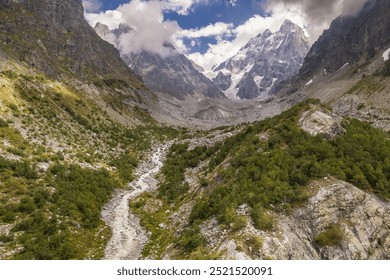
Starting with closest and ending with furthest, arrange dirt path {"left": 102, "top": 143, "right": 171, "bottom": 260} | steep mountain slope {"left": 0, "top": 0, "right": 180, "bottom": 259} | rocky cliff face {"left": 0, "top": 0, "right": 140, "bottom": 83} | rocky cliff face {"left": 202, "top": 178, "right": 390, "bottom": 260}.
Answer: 1. rocky cliff face {"left": 202, "top": 178, "right": 390, "bottom": 260}
2. dirt path {"left": 102, "top": 143, "right": 171, "bottom": 260}
3. steep mountain slope {"left": 0, "top": 0, "right": 180, "bottom": 259}
4. rocky cliff face {"left": 0, "top": 0, "right": 140, "bottom": 83}

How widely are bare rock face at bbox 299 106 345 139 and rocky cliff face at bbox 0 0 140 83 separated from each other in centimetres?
10014

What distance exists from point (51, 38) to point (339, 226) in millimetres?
158591

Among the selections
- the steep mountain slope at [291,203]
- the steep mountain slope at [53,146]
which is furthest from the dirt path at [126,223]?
the steep mountain slope at [291,203]

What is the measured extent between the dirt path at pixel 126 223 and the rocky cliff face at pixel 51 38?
79333mm

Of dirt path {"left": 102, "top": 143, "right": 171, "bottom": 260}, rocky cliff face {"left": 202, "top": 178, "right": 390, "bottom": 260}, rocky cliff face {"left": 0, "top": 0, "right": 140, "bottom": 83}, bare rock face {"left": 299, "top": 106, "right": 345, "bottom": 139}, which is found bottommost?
rocky cliff face {"left": 202, "top": 178, "right": 390, "bottom": 260}

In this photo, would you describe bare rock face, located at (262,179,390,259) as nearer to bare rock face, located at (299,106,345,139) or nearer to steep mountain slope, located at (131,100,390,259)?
steep mountain slope, located at (131,100,390,259)

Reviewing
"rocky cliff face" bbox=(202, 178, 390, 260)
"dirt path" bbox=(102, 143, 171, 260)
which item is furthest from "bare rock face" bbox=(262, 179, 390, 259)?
"dirt path" bbox=(102, 143, 171, 260)

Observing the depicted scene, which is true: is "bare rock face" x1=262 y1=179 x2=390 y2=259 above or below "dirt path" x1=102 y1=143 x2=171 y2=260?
below

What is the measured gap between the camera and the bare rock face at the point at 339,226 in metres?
26.0

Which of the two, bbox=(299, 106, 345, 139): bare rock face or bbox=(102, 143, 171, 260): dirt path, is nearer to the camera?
bbox=(102, 143, 171, 260): dirt path

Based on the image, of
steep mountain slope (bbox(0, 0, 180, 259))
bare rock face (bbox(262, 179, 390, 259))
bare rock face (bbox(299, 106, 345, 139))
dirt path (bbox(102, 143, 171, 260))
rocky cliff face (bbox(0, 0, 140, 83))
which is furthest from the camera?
rocky cliff face (bbox(0, 0, 140, 83))

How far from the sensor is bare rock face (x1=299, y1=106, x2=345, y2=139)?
137 feet

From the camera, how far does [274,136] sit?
42688 mm
